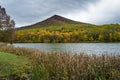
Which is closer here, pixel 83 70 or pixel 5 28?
pixel 83 70

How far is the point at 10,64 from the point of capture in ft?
52.2

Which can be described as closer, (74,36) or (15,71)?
(15,71)

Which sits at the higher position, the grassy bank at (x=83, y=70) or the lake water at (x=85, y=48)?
the grassy bank at (x=83, y=70)

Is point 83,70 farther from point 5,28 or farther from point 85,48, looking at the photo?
point 5,28

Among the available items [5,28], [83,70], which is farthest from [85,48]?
[83,70]

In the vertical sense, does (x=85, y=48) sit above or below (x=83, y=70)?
below

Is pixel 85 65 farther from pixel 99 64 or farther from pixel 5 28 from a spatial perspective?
pixel 5 28

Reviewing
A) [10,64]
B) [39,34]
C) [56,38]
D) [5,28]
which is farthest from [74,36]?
[10,64]

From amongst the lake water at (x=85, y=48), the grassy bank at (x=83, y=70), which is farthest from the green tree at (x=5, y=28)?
the grassy bank at (x=83, y=70)

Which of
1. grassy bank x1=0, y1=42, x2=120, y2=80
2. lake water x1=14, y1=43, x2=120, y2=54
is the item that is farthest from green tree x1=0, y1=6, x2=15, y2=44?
grassy bank x1=0, y1=42, x2=120, y2=80

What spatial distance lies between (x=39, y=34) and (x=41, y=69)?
395 feet

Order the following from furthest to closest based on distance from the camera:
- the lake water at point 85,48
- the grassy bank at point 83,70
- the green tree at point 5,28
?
the green tree at point 5,28 < the lake water at point 85,48 < the grassy bank at point 83,70

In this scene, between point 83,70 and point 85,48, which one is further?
point 85,48

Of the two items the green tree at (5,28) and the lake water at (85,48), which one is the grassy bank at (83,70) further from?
the green tree at (5,28)
